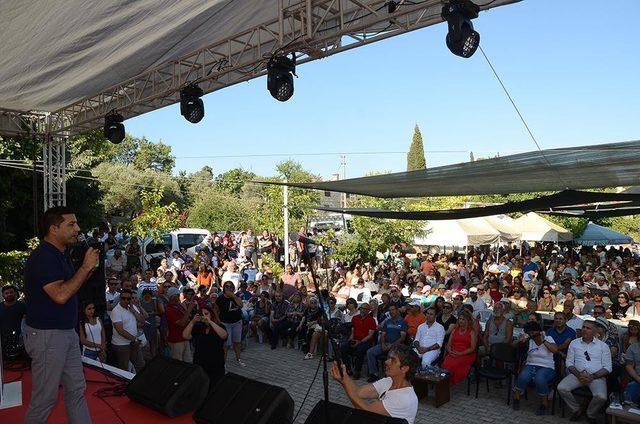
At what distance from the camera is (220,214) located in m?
34.2

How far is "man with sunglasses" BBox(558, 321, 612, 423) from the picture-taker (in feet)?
18.1

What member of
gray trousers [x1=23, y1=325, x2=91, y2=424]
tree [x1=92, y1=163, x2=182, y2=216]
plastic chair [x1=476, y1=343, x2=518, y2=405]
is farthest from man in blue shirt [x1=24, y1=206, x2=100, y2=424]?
tree [x1=92, y1=163, x2=182, y2=216]

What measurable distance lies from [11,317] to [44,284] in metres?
3.93

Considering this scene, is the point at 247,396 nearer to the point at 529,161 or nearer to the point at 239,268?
the point at 529,161

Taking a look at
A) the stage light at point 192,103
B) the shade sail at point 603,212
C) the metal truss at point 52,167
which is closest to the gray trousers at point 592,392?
the shade sail at point 603,212

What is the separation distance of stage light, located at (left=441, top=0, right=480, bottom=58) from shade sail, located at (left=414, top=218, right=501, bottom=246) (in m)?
9.77

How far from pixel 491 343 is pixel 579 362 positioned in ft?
4.60

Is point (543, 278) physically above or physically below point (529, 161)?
below

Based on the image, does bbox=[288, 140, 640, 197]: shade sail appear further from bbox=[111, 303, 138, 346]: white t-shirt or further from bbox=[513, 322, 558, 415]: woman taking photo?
bbox=[111, 303, 138, 346]: white t-shirt

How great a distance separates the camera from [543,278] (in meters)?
12.9

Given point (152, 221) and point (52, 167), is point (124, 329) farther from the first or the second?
point (152, 221)

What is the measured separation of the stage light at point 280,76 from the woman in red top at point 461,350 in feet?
12.6

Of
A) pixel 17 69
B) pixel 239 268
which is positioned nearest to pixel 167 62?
pixel 17 69

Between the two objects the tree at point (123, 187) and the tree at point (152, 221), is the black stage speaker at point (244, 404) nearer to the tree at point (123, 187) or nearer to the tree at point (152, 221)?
the tree at point (152, 221)
